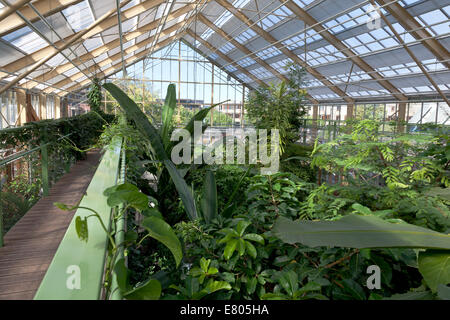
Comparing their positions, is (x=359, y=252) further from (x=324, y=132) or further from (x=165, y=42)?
(x=165, y=42)

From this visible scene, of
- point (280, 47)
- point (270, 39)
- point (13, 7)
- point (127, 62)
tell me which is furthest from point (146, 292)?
point (127, 62)

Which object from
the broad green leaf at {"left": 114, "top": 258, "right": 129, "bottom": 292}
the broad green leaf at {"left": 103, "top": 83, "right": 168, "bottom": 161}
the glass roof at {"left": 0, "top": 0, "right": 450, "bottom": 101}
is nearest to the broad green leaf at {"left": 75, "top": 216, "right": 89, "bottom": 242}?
the broad green leaf at {"left": 114, "top": 258, "right": 129, "bottom": 292}

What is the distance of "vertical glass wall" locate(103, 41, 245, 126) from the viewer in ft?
52.7

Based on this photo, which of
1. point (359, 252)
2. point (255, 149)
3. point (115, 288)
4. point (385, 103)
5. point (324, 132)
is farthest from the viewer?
point (385, 103)

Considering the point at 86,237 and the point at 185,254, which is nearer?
the point at 86,237

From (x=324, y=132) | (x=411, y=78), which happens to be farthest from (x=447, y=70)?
(x=324, y=132)

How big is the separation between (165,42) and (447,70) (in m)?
11.8

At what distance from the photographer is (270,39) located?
11.8 meters

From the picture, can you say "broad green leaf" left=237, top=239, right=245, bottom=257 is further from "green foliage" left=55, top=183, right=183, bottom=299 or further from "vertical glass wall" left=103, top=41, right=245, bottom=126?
"vertical glass wall" left=103, top=41, right=245, bottom=126

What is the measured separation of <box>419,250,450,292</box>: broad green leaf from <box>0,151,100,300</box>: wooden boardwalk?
1884mm

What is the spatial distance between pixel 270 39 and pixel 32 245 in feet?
36.8

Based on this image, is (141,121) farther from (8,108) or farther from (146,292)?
(8,108)

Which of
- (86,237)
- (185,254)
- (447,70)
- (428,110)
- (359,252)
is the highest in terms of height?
(447,70)

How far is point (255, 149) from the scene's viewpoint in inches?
169
